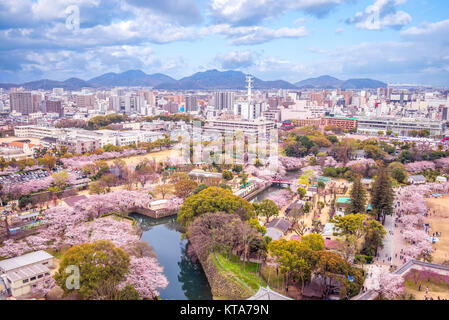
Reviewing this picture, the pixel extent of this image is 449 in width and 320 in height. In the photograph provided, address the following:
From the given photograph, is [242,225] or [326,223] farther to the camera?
[326,223]

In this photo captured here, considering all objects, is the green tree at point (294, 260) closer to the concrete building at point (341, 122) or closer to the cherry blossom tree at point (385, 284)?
the cherry blossom tree at point (385, 284)

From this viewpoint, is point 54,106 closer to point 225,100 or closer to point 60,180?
point 225,100

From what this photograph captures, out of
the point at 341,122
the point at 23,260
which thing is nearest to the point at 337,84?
the point at 341,122

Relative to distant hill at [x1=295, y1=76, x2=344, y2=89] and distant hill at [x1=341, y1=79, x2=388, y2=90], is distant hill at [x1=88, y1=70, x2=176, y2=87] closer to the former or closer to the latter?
A: distant hill at [x1=295, y1=76, x2=344, y2=89]

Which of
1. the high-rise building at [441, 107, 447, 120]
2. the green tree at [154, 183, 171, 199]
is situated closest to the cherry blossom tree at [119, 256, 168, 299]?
the green tree at [154, 183, 171, 199]
